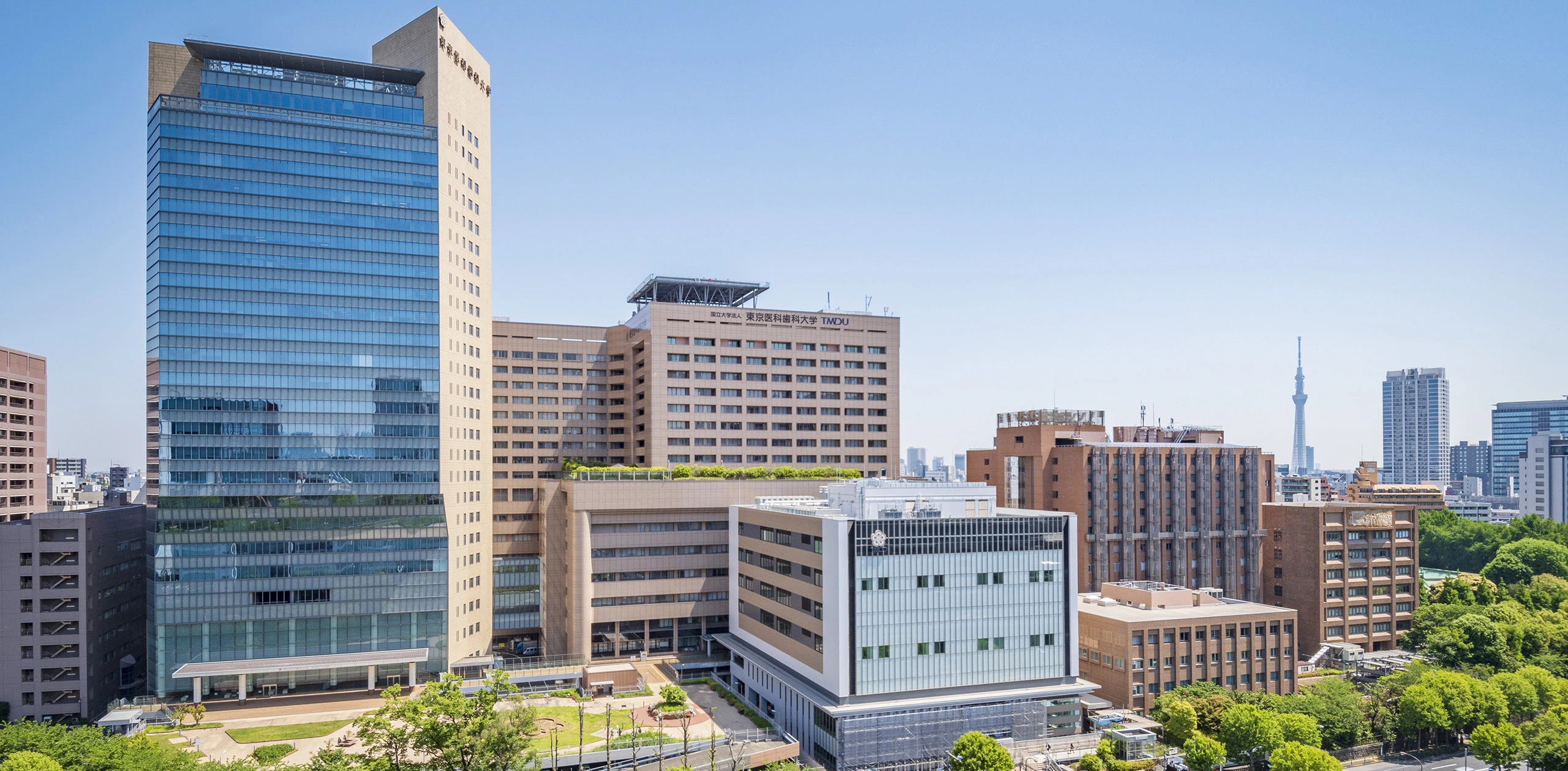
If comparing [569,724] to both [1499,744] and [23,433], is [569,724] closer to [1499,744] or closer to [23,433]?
[1499,744]

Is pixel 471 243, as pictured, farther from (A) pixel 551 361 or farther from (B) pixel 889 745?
(B) pixel 889 745

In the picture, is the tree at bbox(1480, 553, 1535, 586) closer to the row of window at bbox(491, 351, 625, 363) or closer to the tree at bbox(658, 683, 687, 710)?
the tree at bbox(658, 683, 687, 710)

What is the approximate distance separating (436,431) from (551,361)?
33.7 metres

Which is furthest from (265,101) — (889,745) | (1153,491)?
(1153,491)

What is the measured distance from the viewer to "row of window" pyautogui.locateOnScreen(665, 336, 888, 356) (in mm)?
128125

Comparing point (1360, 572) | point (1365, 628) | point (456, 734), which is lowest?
point (1365, 628)

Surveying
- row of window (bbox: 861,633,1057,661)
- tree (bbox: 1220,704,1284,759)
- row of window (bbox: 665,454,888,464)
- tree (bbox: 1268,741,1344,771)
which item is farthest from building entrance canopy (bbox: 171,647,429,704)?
tree (bbox: 1268,741,1344,771)

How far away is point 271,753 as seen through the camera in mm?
70625

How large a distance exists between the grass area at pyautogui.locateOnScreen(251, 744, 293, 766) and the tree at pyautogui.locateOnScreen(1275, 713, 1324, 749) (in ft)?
277

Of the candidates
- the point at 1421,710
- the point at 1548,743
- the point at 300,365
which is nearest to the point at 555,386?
the point at 300,365

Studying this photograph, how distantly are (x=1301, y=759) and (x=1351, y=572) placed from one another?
6385 centimetres

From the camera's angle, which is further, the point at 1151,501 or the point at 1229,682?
the point at 1151,501

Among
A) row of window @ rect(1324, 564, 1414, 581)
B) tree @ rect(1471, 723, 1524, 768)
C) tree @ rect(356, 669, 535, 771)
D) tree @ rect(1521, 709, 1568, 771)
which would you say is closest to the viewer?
tree @ rect(356, 669, 535, 771)

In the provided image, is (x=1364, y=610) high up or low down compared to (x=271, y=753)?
down
